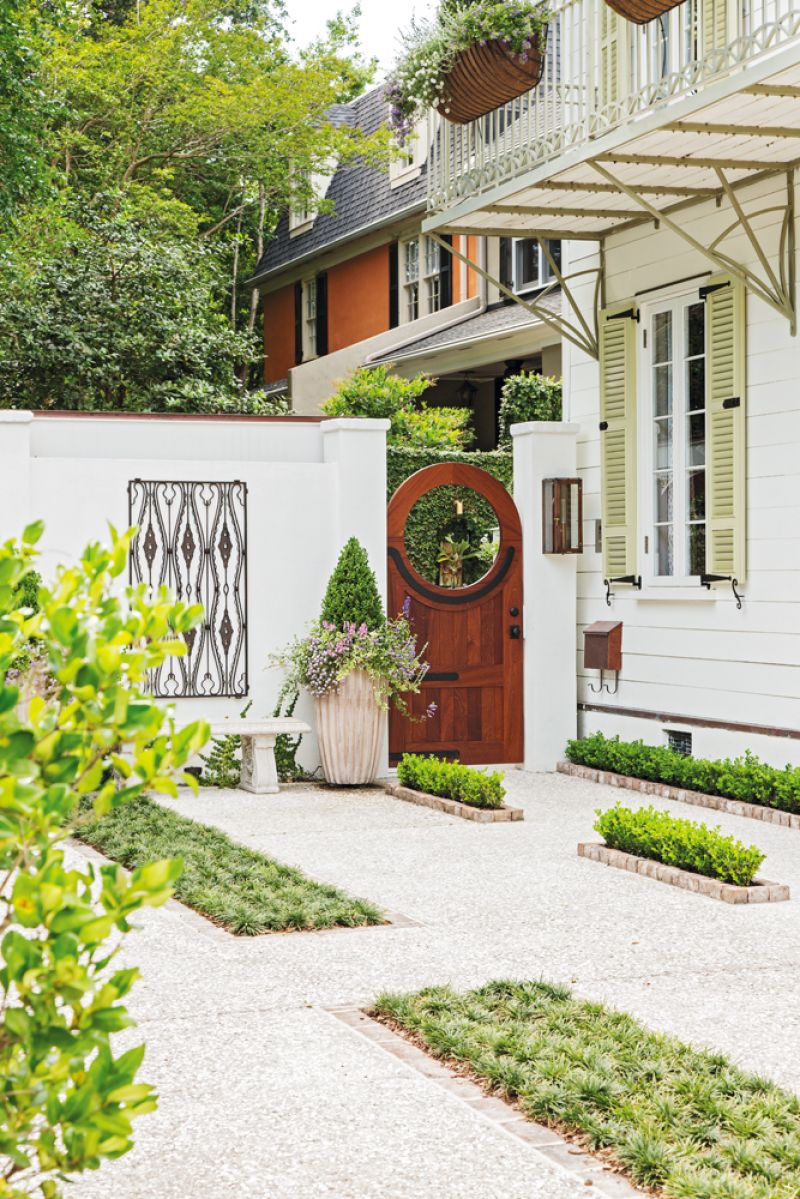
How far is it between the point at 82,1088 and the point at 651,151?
8605 mm

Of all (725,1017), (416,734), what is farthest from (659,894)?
(416,734)

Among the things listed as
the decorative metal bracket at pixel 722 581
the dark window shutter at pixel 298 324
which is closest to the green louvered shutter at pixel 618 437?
the decorative metal bracket at pixel 722 581

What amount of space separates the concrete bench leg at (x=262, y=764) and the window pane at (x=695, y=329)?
4.14m

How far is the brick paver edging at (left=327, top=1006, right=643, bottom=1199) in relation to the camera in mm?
3820

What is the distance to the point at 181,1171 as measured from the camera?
386 cm

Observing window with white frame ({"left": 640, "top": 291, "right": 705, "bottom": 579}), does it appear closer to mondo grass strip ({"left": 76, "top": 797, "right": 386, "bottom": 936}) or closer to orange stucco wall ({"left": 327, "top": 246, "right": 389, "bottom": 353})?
mondo grass strip ({"left": 76, "top": 797, "right": 386, "bottom": 936})

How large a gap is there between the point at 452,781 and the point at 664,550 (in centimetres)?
267

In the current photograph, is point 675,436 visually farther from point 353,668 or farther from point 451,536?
point 451,536

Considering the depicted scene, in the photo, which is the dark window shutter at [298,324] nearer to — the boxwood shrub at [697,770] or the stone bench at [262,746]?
the boxwood shrub at [697,770]

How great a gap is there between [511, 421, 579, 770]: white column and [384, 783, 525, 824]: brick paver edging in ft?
5.54

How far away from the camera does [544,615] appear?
1230 centimetres

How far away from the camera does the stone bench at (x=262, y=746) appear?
1095cm

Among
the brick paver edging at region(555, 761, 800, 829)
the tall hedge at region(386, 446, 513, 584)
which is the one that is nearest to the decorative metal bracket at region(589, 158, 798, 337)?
the brick paver edging at region(555, 761, 800, 829)

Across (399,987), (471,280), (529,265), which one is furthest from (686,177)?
(471,280)
